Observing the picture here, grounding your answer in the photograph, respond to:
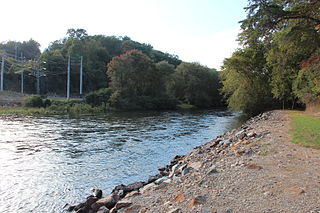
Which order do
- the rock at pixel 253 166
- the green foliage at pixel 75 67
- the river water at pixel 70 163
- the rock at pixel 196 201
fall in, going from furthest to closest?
the green foliage at pixel 75 67
the river water at pixel 70 163
the rock at pixel 253 166
the rock at pixel 196 201

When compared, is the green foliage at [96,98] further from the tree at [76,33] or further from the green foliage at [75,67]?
the tree at [76,33]

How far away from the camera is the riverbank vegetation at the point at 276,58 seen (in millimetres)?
11352

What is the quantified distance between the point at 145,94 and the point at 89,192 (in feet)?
179

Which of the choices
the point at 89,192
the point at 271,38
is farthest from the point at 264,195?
the point at 271,38

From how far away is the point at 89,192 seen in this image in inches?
350

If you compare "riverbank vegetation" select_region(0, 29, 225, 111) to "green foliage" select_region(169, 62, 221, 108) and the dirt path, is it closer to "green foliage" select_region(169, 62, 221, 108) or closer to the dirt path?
"green foliage" select_region(169, 62, 221, 108)

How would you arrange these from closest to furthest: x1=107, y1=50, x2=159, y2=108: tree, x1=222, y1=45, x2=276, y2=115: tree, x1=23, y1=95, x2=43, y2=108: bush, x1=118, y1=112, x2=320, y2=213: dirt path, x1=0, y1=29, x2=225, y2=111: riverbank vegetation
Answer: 1. x1=118, y1=112, x2=320, y2=213: dirt path
2. x1=222, y1=45, x2=276, y2=115: tree
3. x1=23, y1=95, x2=43, y2=108: bush
4. x1=107, y1=50, x2=159, y2=108: tree
5. x1=0, y1=29, x2=225, y2=111: riverbank vegetation

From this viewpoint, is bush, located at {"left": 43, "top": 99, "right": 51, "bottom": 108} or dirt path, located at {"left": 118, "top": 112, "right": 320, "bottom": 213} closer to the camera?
dirt path, located at {"left": 118, "top": 112, "right": 320, "bottom": 213}

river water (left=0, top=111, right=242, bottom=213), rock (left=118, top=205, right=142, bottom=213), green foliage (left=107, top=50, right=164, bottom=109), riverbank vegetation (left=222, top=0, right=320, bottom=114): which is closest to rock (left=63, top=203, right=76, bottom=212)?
river water (left=0, top=111, right=242, bottom=213)

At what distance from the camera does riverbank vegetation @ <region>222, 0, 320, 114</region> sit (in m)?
11.4

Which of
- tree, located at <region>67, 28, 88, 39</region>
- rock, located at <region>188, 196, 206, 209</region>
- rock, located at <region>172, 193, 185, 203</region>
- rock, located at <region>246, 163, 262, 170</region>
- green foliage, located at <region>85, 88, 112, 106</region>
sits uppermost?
tree, located at <region>67, 28, 88, 39</region>

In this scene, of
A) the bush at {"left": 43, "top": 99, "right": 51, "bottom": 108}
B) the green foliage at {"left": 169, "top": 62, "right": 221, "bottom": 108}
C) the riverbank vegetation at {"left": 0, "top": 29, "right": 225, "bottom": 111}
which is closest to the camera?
the bush at {"left": 43, "top": 99, "right": 51, "bottom": 108}

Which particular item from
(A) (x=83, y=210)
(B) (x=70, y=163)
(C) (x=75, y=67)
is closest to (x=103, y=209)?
(A) (x=83, y=210)

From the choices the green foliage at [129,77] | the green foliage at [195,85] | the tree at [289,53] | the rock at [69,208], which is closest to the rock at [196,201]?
the rock at [69,208]
